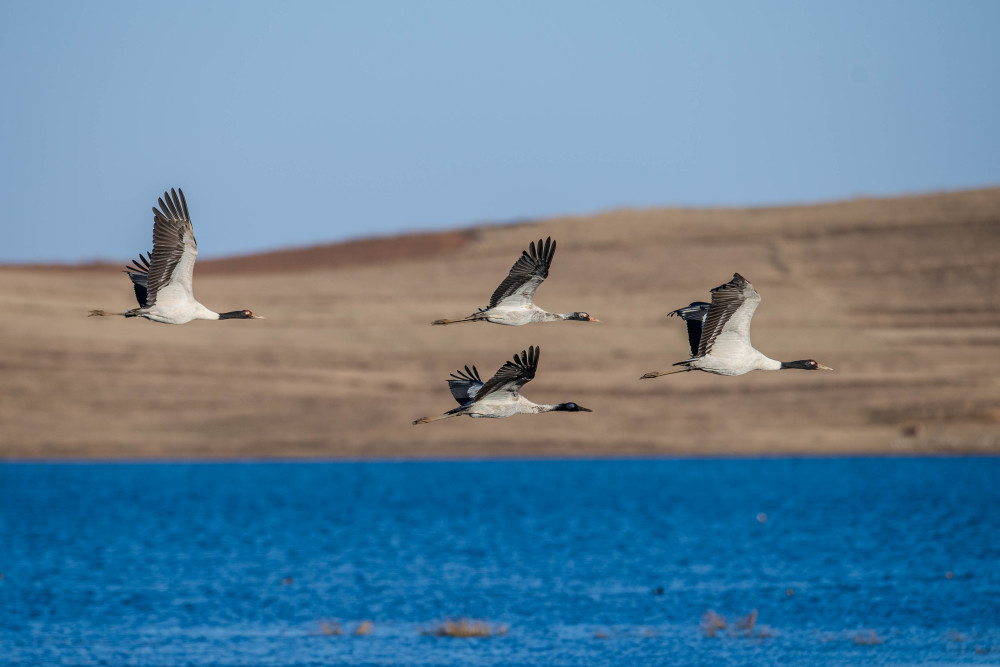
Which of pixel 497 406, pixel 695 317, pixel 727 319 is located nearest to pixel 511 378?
pixel 497 406

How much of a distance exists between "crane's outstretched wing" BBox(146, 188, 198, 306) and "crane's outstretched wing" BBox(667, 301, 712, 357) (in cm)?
602

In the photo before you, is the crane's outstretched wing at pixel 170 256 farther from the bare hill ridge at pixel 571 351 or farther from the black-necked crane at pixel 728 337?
the bare hill ridge at pixel 571 351

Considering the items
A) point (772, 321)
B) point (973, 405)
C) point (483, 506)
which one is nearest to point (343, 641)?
point (483, 506)

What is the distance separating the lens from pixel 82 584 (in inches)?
1655

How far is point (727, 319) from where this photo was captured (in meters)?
Result: 17.9

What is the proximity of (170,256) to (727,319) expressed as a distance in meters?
6.92

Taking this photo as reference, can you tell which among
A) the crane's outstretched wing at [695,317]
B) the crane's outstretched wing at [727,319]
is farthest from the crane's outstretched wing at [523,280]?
the crane's outstretched wing at [727,319]

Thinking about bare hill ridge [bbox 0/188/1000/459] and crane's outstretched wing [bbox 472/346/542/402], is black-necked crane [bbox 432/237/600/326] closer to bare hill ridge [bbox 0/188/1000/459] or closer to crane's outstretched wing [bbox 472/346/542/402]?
crane's outstretched wing [bbox 472/346/542/402]

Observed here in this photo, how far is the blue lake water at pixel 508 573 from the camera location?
31.6 meters

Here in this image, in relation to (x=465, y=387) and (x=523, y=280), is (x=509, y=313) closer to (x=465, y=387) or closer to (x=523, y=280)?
(x=523, y=280)

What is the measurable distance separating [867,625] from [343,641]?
39.7 feet

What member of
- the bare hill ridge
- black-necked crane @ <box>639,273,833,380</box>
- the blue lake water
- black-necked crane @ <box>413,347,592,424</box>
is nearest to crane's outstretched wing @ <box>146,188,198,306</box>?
black-necked crane @ <box>413,347,592,424</box>

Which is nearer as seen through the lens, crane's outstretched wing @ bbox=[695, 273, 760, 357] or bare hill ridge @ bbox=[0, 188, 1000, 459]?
crane's outstretched wing @ bbox=[695, 273, 760, 357]

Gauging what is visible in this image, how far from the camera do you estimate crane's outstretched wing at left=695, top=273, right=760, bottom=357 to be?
17766mm
